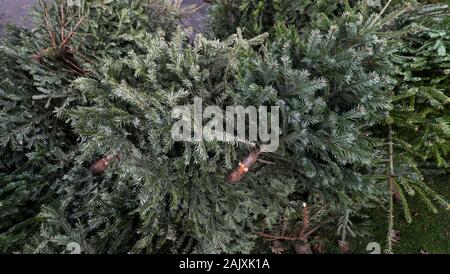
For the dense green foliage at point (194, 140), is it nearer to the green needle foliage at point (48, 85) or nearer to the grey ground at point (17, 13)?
the green needle foliage at point (48, 85)

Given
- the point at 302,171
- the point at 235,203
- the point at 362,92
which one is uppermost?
the point at 362,92

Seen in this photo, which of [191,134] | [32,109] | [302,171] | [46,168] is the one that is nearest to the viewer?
[191,134]

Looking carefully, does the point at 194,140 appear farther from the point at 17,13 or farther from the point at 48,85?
the point at 17,13

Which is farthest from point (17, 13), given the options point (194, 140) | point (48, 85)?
point (194, 140)

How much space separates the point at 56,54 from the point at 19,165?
1.05 metres

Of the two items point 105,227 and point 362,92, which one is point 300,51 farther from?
point 105,227

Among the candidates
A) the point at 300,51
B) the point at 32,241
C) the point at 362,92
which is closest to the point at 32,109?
the point at 32,241

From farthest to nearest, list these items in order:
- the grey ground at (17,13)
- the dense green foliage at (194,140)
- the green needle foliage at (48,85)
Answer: the grey ground at (17,13) → the green needle foliage at (48,85) → the dense green foliage at (194,140)

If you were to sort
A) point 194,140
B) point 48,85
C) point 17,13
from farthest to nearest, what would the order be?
point 17,13, point 48,85, point 194,140

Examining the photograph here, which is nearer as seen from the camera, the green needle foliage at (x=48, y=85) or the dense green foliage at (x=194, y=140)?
the dense green foliage at (x=194, y=140)

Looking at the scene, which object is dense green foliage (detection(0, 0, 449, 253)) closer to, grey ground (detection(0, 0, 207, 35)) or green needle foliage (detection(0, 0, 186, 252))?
green needle foliage (detection(0, 0, 186, 252))

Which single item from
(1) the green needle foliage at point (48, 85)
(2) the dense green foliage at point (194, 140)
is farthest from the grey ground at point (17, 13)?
(2) the dense green foliage at point (194, 140)

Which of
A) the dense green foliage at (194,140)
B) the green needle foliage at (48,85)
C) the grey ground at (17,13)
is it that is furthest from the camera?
the grey ground at (17,13)
